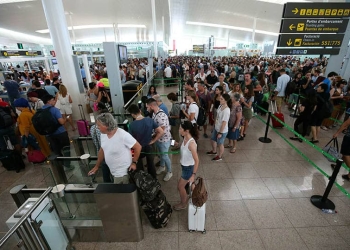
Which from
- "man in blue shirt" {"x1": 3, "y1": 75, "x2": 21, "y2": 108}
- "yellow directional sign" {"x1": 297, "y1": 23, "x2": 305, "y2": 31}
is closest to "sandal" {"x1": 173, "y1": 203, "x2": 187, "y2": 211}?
"yellow directional sign" {"x1": 297, "y1": 23, "x2": 305, "y2": 31}

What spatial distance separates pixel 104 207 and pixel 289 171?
3.90m

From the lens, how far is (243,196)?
135 inches

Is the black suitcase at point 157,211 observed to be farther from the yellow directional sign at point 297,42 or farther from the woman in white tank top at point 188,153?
the yellow directional sign at point 297,42

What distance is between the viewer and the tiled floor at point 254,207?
263cm

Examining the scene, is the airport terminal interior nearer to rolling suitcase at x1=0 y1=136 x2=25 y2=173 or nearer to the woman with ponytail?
rolling suitcase at x1=0 y1=136 x2=25 y2=173

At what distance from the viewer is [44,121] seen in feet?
11.9

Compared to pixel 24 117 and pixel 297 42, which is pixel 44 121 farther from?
pixel 297 42

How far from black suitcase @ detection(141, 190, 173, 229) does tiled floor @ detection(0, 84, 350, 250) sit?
0.15 m

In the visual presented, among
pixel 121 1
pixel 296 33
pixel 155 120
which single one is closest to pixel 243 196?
pixel 155 120

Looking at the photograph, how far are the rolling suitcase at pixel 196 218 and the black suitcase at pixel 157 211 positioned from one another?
38 centimetres

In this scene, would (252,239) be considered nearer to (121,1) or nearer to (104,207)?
(104,207)

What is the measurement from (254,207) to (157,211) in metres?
1.72

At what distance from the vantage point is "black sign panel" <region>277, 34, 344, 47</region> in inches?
238

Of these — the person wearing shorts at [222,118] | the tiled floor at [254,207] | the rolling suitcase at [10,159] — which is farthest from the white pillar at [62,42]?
the person wearing shorts at [222,118]
